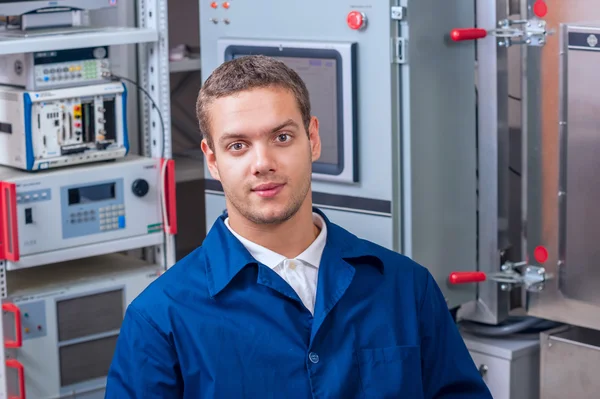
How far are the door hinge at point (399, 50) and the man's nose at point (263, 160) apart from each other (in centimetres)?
96

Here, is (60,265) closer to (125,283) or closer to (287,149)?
(125,283)

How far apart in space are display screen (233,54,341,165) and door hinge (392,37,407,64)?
0.59 feet

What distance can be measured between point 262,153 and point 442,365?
531mm

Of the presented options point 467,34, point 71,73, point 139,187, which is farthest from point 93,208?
point 467,34

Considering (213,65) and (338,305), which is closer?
(338,305)

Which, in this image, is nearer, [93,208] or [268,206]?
[268,206]

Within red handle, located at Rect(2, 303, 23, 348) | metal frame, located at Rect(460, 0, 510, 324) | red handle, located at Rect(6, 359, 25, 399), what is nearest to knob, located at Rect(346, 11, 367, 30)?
metal frame, located at Rect(460, 0, 510, 324)

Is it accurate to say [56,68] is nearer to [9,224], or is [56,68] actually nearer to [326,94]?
[9,224]

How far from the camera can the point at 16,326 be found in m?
2.75

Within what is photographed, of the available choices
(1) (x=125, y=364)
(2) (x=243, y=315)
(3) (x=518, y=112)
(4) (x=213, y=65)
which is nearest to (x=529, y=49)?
(3) (x=518, y=112)

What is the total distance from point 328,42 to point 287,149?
102 cm

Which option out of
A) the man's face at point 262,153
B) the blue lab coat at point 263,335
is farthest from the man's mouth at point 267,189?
the blue lab coat at point 263,335

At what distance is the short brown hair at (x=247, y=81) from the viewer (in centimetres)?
171

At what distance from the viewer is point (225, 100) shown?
1.72m
